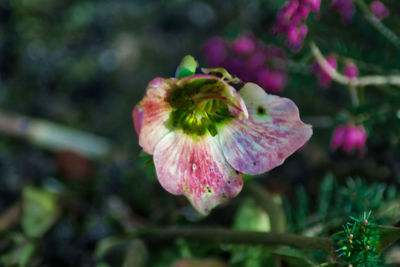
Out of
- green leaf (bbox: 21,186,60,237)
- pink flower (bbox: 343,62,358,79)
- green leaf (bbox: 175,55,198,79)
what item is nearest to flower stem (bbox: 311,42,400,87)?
pink flower (bbox: 343,62,358,79)

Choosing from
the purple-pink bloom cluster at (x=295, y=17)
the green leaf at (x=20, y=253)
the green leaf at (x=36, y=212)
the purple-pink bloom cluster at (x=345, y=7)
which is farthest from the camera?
the green leaf at (x=36, y=212)

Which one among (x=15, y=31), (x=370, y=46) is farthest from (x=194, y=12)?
(x=370, y=46)

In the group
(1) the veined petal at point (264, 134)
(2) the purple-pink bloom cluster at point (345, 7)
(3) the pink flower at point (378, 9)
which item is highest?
(2) the purple-pink bloom cluster at point (345, 7)

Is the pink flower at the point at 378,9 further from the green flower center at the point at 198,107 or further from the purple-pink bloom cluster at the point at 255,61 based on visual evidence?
the green flower center at the point at 198,107

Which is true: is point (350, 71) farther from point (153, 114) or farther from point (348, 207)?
point (153, 114)

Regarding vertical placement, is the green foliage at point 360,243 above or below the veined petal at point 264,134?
below

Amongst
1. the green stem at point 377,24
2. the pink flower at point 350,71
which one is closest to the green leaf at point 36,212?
the pink flower at point 350,71
